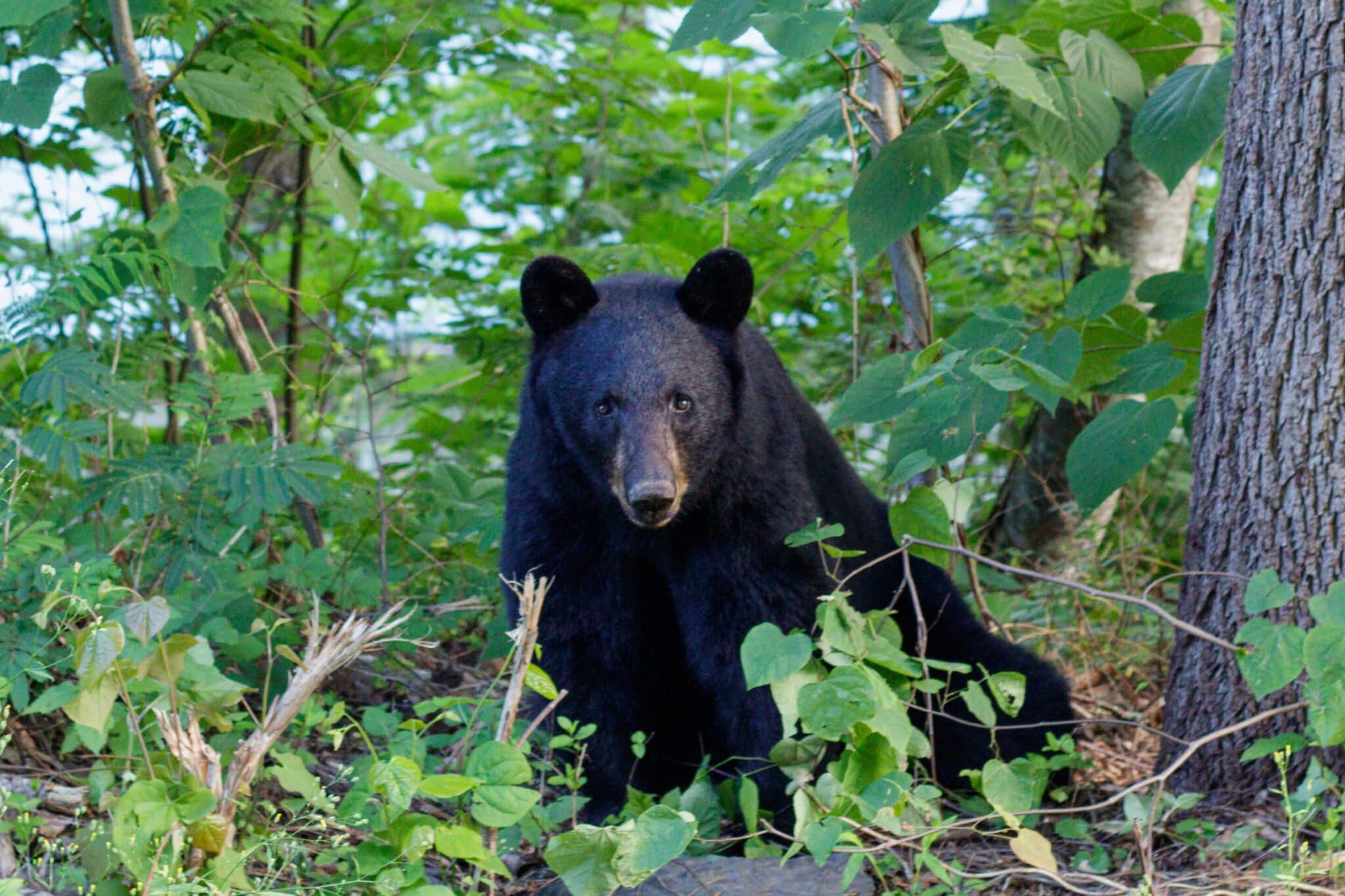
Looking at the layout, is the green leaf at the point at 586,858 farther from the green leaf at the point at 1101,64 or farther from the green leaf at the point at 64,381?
the green leaf at the point at 1101,64

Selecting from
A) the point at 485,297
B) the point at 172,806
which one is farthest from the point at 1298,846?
the point at 485,297

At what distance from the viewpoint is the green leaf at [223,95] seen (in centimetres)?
418

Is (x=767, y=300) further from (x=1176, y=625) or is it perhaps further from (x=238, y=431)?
(x=1176, y=625)

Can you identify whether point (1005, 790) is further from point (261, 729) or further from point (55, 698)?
point (55, 698)

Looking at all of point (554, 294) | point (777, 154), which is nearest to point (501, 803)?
point (554, 294)

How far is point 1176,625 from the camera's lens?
3166 mm

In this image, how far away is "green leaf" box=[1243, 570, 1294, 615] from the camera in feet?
9.09

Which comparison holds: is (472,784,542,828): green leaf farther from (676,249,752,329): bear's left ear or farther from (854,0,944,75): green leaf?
(854,0,944,75): green leaf

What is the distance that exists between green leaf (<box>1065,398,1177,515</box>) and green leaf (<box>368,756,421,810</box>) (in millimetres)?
1929

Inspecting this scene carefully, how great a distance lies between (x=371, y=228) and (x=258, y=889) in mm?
6039

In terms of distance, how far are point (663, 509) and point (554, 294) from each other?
30.6 inches

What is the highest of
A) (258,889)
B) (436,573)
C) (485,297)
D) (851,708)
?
(485,297)

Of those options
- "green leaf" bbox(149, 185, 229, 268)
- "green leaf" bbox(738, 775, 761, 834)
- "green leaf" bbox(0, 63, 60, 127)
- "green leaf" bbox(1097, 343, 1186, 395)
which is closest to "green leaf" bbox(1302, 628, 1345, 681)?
"green leaf" bbox(1097, 343, 1186, 395)

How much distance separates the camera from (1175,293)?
3609 millimetres
